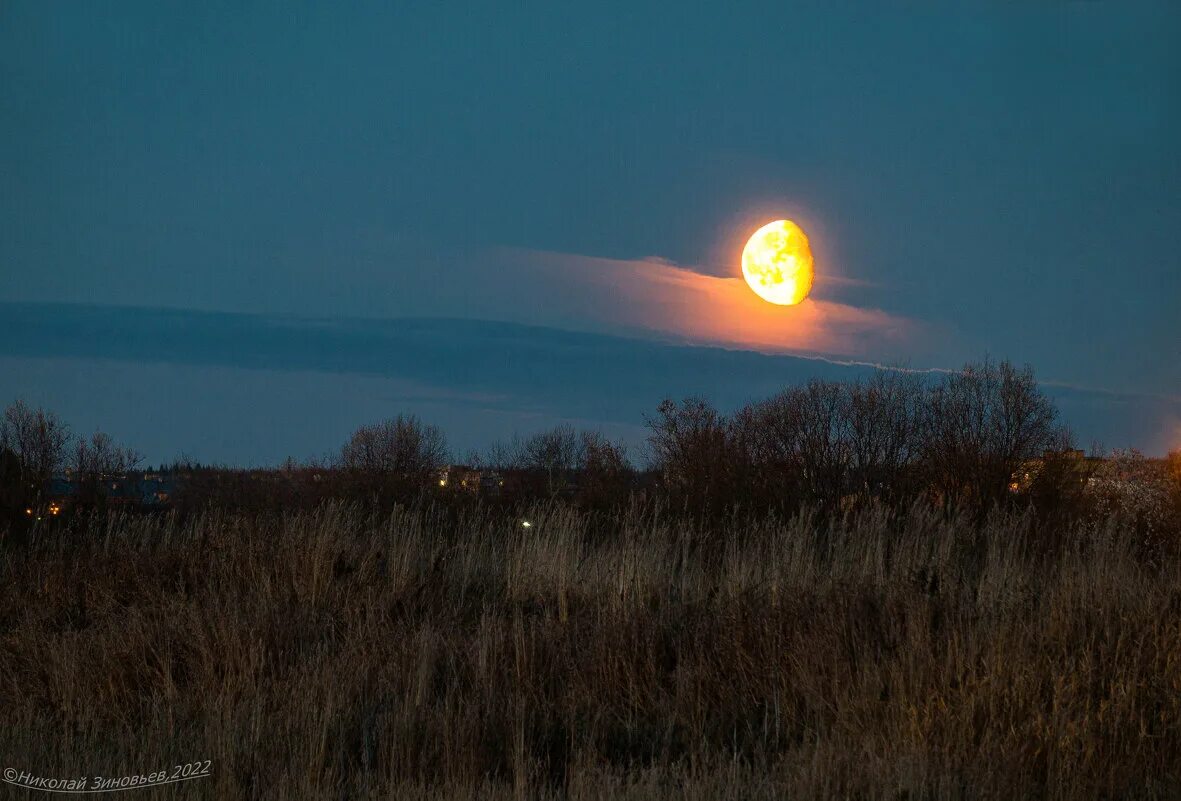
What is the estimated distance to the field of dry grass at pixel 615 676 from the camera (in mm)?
6574

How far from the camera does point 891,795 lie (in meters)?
5.62

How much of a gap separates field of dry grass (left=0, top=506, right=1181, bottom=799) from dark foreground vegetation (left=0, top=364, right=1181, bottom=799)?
32 millimetres

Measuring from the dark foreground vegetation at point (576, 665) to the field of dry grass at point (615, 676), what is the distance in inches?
1.3

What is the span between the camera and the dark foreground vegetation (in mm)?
6629

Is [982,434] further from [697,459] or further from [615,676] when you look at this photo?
[615,676]

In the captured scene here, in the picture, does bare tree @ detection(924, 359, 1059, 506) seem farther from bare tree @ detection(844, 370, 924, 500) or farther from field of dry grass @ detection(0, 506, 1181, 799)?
field of dry grass @ detection(0, 506, 1181, 799)

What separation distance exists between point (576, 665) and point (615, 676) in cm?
37

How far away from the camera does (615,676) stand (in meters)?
8.68

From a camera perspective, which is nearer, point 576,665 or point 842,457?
point 576,665

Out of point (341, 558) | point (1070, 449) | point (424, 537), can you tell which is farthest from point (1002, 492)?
point (341, 558)

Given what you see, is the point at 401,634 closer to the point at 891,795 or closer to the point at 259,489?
the point at 891,795

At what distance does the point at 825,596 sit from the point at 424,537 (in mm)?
7284

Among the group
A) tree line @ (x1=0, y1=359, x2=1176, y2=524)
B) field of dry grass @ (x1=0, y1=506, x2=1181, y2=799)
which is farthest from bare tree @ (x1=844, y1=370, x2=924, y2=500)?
field of dry grass @ (x1=0, y1=506, x2=1181, y2=799)

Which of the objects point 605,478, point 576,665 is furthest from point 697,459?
point 576,665
